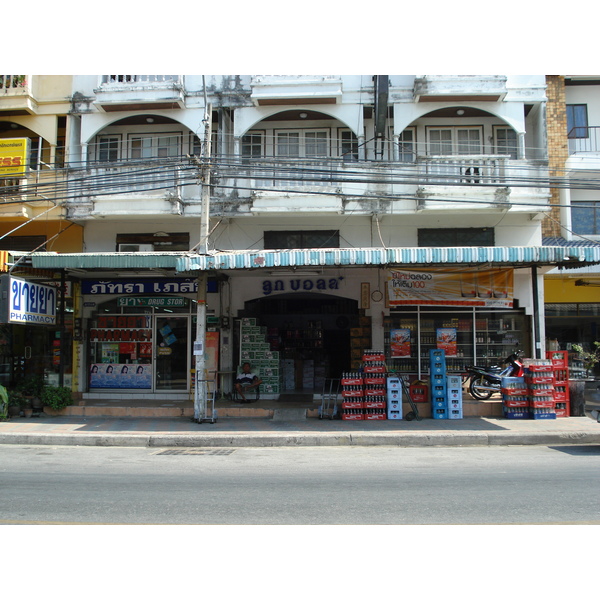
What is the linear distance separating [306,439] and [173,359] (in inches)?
276

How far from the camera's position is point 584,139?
56.1ft

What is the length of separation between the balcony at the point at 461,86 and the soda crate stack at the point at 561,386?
7.73m

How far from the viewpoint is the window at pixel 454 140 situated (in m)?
16.5

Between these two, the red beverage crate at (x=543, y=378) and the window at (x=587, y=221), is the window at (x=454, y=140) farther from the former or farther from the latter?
the red beverage crate at (x=543, y=378)

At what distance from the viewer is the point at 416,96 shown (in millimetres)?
15492

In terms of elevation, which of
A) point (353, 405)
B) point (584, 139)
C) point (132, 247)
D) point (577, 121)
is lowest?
point (353, 405)

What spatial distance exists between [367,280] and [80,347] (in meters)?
9.10

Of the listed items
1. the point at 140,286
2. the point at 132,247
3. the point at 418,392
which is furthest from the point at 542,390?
the point at 132,247

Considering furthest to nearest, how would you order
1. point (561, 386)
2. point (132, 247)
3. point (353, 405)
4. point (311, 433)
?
point (132, 247), point (561, 386), point (353, 405), point (311, 433)

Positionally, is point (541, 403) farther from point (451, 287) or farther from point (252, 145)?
point (252, 145)

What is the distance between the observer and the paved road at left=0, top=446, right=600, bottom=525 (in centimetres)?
566

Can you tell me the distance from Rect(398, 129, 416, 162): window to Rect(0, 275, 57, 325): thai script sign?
10910 mm

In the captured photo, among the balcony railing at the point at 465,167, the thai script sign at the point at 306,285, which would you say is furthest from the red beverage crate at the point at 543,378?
the thai script sign at the point at 306,285

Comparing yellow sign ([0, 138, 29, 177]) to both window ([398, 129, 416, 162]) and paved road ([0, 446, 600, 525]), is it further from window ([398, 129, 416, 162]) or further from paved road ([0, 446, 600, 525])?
window ([398, 129, 416, 162])
